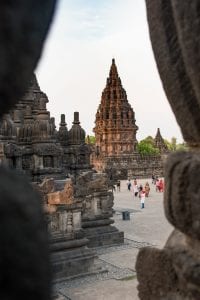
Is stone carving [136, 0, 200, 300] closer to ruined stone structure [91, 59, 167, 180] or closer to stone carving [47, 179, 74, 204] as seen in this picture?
stone carving [47, 179, 74, 204]

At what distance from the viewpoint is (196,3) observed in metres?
1.42

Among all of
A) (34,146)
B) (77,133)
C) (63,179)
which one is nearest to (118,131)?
(77,133)

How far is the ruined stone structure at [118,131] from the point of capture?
157 ft

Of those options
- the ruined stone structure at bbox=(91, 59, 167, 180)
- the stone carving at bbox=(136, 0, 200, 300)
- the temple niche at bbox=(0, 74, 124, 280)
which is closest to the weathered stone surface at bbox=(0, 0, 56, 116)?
the stone carving at bbox=(136, 0, 200, 300)

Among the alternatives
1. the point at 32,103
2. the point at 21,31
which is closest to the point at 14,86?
the point at 21,31

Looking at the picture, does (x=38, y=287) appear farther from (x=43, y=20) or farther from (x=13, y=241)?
(x=43, y=20)

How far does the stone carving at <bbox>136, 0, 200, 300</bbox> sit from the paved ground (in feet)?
22.2

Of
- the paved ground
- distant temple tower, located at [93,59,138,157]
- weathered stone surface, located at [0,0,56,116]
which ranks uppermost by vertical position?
distant temple tower, located at [93,59,138,157]

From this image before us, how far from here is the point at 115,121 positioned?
48.8 m

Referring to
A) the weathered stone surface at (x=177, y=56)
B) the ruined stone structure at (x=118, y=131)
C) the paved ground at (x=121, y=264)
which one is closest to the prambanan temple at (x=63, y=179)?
the paved ground at (x=121, y=264)

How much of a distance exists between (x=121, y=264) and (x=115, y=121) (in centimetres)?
3854

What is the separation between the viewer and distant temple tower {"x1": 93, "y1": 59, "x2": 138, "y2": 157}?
48688 millimetres

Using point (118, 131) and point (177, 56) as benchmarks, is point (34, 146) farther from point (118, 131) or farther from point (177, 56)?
point (118, 131)

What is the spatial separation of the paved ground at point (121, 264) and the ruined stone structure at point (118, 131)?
2797 centimetres
